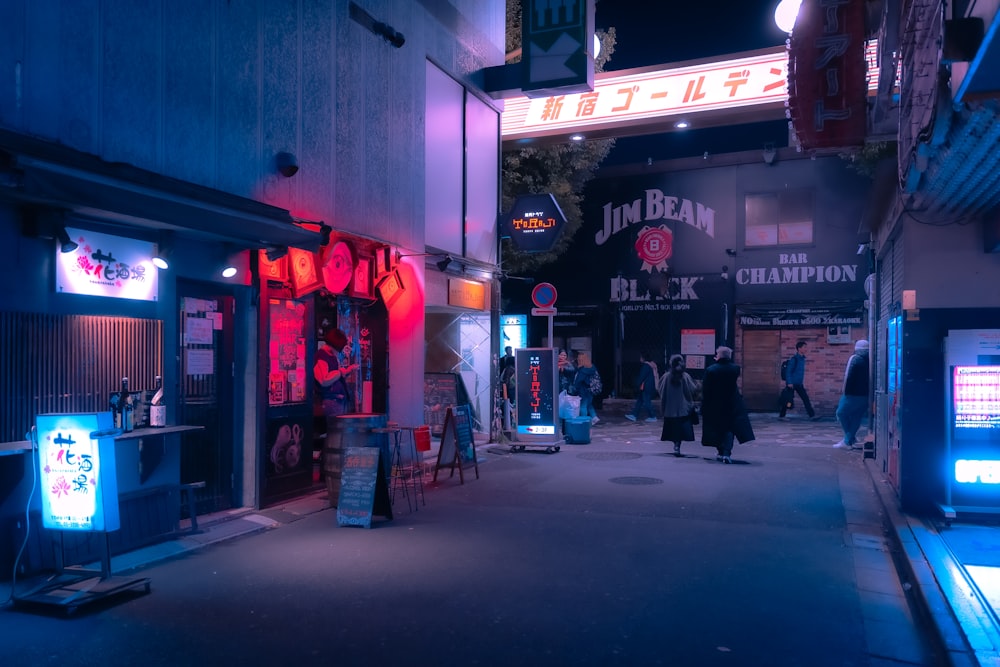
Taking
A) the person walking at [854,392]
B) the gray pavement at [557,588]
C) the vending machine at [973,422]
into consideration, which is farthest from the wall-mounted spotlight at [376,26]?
the person walking at [854,392]

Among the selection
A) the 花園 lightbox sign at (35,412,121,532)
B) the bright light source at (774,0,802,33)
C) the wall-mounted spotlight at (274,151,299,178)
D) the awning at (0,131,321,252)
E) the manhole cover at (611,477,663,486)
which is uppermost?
the bright light source at (774,0,802,33)

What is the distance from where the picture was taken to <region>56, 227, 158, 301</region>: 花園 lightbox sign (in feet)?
23.1

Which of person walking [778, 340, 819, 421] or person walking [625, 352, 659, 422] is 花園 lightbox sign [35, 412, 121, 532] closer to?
person walking [625, 352, 659, 422]

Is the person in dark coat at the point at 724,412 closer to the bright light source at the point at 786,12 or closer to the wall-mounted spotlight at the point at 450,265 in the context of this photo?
the wall-mounted spotlight at the point at 450,265

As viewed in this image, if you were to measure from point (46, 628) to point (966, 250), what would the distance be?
961 cm

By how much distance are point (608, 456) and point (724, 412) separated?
2318 mm

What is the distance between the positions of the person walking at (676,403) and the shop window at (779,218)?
11.1m

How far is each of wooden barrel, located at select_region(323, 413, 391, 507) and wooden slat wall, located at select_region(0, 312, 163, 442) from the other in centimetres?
240

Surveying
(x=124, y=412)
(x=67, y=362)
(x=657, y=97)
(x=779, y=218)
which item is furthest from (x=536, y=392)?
(x=779, y=218)

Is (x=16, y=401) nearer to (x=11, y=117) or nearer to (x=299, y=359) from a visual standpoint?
(x=11, y=117)

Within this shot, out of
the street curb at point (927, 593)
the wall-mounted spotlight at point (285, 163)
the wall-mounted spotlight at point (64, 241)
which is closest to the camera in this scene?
the street curb at point (927, 593)

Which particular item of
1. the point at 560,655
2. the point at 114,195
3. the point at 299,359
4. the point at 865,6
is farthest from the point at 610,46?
the point at 560,655

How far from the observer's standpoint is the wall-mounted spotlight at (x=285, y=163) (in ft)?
31.0

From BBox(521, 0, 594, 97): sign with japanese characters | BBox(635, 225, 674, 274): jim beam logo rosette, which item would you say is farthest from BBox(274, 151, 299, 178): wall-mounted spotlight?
BBox(635, 225, 674, 274): jim beam logo rosette
